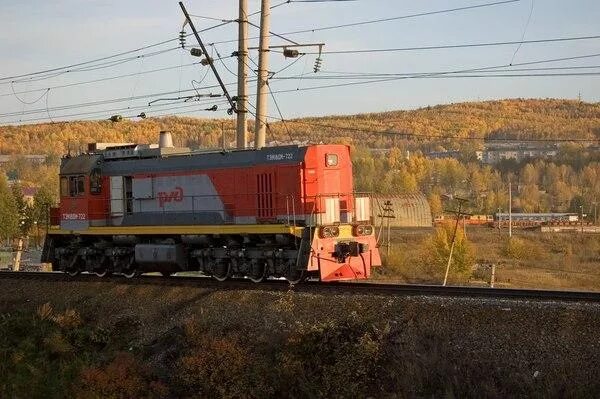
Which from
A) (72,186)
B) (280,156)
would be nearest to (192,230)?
(280,156)

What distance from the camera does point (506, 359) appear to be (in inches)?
472

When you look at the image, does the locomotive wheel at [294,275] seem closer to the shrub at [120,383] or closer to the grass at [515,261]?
the shrub at [120,383]

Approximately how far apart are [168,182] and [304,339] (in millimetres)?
8249

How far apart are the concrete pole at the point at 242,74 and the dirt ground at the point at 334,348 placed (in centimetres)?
632

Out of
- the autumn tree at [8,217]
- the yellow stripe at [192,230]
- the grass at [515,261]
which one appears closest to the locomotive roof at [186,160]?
the yellow stripe at [192,230]

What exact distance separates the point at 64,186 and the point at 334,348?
42.5 ft

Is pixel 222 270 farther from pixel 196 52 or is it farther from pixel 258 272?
pixel 196 52

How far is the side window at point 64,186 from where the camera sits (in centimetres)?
2280

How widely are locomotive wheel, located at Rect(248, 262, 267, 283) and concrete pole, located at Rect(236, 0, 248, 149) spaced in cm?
530

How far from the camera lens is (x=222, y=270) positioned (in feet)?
60.7

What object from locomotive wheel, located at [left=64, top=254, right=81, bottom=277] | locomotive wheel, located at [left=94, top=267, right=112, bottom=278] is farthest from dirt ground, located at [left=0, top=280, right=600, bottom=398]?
locomotive wheel, located at [left=64, top=254, right=81, bottom=277]

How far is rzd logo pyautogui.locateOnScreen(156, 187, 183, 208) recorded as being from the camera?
2006 cm

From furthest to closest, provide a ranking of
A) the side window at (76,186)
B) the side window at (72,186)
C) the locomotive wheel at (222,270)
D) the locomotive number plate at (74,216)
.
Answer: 1. the side window at (72,186)
2. the side window at (76,186)
3. the locomotive number plate at (74,216)
4. the locomotive wheel at (222,270)

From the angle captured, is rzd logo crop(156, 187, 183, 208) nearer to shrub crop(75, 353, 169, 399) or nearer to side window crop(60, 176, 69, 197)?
side window crop(60, 176, 69, 197)
